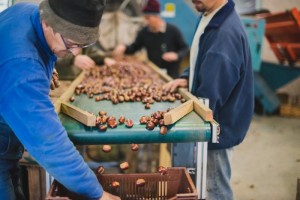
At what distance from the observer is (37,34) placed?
1807mm

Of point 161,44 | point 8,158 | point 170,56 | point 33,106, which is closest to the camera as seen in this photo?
point 33,106

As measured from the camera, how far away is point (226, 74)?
8.44 ft

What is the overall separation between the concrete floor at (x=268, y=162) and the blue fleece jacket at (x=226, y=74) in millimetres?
1949

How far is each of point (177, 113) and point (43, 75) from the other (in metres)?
0.91

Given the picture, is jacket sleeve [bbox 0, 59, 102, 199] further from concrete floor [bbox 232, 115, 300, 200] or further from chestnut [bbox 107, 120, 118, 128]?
concrete floor [bbox 232, 115, 300, 200]

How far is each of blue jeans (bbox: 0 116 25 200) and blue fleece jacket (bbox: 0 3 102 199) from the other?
0.33m

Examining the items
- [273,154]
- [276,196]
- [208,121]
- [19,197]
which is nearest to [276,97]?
[273,154]

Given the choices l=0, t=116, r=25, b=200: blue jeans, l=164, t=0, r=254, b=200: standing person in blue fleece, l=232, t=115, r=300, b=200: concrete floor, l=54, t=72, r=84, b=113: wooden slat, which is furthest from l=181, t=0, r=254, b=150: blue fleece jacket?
l=232, t=115, r=300, b=200: concrete floor

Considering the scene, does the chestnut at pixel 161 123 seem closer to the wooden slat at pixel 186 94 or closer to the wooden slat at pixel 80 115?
the wooden slat at pixel 80 115

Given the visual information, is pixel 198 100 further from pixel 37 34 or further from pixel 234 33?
pixel 37 34

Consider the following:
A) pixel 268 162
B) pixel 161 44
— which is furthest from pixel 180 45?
pixel 268 162

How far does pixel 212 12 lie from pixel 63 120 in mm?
1357

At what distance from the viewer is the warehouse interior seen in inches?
159

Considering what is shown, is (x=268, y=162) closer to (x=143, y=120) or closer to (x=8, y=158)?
(x=143, y=120)
